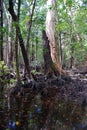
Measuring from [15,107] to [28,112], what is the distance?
19.3 inches

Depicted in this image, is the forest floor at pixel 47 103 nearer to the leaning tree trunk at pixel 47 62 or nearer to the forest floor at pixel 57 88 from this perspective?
the forest floor at pixel 57 88

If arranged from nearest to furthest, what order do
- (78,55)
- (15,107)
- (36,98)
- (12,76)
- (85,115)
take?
1. (85,115)
2. (15,107)
3. (36,98)
4. (12,76)
5. (78,55)

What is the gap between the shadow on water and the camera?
4.00 meters

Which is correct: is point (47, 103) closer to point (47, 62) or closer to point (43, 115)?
point (43, 115)

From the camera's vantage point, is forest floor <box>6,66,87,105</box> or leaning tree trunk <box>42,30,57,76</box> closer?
Answer: forest floor <box>6,66,87,105</box>

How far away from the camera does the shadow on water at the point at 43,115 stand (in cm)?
400

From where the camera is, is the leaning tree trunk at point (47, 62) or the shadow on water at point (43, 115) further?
the leaning tree trunk at point (47, 62)

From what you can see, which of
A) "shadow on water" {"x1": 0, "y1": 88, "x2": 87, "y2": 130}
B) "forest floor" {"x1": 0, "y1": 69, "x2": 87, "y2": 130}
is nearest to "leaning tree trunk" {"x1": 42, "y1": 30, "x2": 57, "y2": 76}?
"forest floor" {"x1": 0, "y1": 69, "x2": 87, "y2": 130}

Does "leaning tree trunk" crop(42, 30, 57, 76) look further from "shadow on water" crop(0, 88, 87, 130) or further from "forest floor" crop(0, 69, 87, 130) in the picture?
"shadow on water" crop(0, 88, 87, 130)

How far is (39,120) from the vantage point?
4.35 m

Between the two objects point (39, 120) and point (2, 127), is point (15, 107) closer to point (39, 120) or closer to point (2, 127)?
point (39, 120)

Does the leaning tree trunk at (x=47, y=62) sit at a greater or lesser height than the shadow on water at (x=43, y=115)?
greater

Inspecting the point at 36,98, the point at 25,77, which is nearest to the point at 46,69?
the point at 25,77

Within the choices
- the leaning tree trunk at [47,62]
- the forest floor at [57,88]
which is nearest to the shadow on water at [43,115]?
the forest floor at [57,88]
